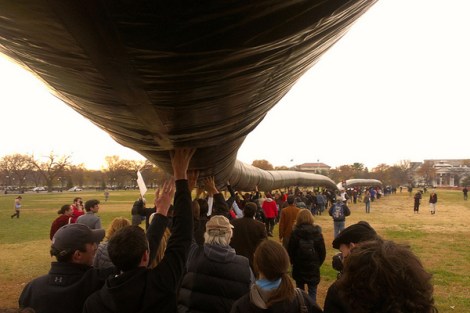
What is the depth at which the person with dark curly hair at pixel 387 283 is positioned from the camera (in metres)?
1.38

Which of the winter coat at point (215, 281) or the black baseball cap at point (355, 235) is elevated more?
the black baseball cap at point (355, 235)

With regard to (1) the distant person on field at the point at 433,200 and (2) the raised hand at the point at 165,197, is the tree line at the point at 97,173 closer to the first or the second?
(1) the distant person on field at the point at 433,200

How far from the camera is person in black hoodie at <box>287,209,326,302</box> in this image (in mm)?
4773

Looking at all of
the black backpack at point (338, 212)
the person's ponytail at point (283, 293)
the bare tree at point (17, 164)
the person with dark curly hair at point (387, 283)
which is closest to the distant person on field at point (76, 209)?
the person's ponytail at point (283, 293)

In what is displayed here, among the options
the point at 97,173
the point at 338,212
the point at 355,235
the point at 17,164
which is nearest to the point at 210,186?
the point at 355,235

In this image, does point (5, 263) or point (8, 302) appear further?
point (5, 263)

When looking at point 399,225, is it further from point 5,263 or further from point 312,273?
point 5,263

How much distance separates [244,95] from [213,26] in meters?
0.87

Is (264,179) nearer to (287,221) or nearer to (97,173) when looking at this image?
(287,221)

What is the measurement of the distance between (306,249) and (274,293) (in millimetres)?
2925

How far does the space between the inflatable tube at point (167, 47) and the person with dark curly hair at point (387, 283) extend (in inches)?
35.8

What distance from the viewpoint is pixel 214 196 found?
500 centimetres

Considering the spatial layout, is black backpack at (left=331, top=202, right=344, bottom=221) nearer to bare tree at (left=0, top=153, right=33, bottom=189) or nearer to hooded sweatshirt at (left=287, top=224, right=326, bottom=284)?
hooded sweatshirt at (left=287, top=224, right=326, bottom=284)

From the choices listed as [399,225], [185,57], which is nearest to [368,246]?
[185,57]
